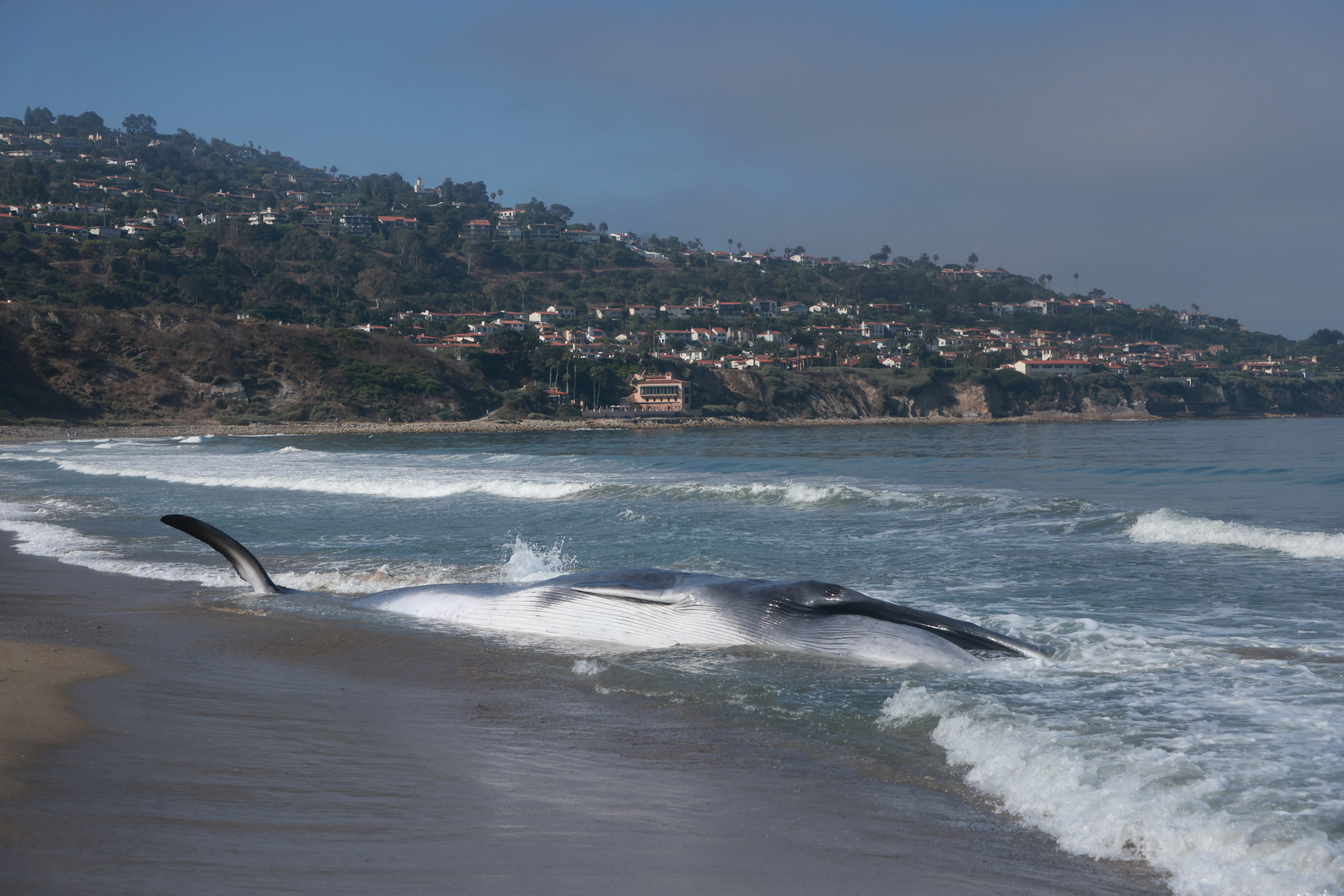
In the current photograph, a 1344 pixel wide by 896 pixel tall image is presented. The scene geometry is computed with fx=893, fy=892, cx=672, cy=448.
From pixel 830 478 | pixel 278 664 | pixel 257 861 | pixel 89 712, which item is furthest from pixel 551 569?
pixel 830 478

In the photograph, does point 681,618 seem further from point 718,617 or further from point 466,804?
point 466,804

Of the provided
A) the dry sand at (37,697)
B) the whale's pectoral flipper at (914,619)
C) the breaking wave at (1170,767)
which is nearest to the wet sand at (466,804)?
the dry sand at (37,697)

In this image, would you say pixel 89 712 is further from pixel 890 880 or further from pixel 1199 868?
pixel 1199 868

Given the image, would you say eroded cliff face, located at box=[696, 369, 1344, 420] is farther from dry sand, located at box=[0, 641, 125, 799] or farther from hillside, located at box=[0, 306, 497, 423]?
dry sand, located at box=[0, 641, 125, 799]

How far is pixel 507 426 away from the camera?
81438 millimetres

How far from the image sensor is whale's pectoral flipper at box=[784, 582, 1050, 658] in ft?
20.3

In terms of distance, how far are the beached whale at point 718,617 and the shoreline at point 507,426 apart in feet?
191

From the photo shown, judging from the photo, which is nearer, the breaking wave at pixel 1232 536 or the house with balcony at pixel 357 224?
the breaking wave at pixel 1232 536

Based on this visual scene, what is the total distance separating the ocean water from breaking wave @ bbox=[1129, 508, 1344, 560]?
2.5 inches

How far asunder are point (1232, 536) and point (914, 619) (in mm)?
8341

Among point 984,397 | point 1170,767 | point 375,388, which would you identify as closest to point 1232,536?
point 1170,767

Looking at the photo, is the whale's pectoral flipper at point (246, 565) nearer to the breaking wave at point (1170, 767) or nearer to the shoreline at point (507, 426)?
the breaking wave at point (1170, 767)

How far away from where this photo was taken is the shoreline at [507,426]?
6144 cm

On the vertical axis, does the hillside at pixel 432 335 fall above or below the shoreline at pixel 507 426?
above
